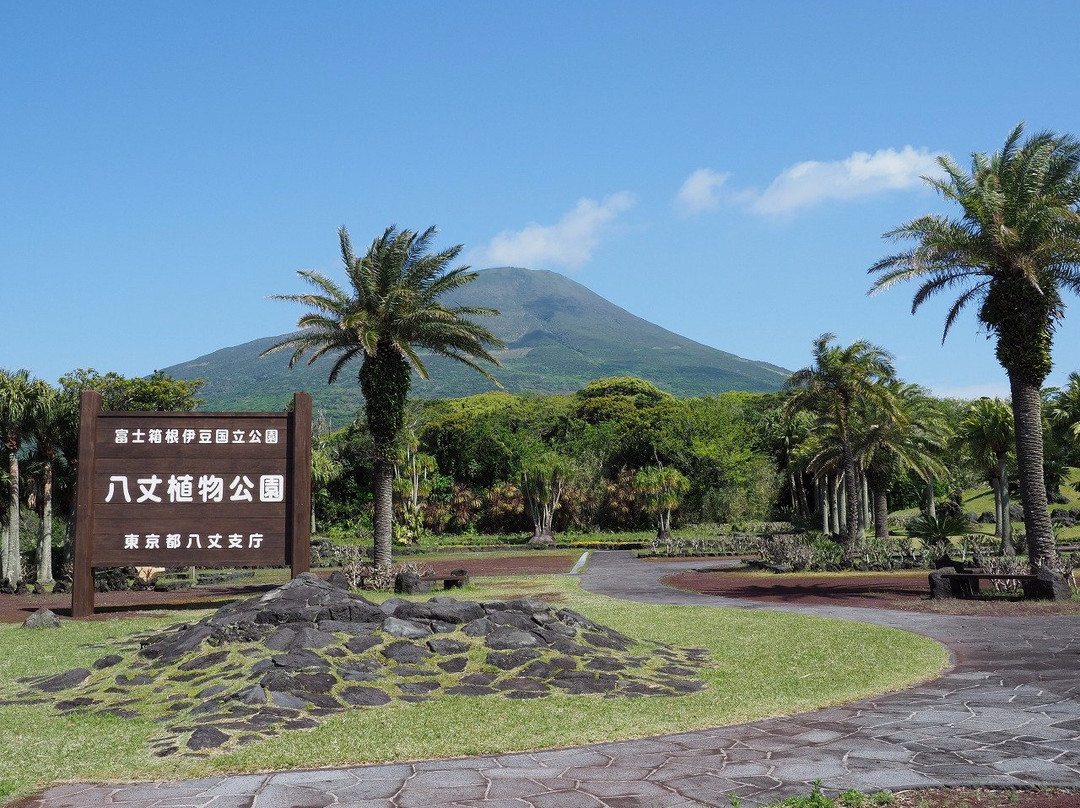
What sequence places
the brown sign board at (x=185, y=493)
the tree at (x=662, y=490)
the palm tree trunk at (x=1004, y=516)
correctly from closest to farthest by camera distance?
the brown sign board at (x=185, y=493) < the palm tree trunk at (x=1004, y=516) < the tree at (x=662, y=490)

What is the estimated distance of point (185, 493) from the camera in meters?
16.8

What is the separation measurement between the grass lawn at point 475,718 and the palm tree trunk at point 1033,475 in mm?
8419

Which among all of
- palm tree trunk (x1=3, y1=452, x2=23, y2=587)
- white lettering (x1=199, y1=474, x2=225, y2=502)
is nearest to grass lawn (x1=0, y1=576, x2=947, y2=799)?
white lettering (x1=199, y1=474, x2=225, y2=502)

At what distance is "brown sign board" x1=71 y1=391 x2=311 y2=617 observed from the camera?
16609 mm

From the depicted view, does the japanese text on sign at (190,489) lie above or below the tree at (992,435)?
below

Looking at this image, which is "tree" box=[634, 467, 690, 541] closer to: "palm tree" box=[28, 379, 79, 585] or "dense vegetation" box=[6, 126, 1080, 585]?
"dense vegetation" box=[6, 126, 1080, 585]

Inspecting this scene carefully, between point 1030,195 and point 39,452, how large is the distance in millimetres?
29112

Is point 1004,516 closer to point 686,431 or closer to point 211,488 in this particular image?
point 211,488

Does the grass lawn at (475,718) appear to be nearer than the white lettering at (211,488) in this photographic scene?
Yes

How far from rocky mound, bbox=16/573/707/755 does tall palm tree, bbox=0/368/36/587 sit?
63.5ft

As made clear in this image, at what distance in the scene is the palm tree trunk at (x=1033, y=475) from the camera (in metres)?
18.7

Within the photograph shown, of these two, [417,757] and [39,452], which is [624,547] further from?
[417,757]

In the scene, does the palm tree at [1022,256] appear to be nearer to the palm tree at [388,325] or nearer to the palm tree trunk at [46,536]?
the palm tree at [388,325]

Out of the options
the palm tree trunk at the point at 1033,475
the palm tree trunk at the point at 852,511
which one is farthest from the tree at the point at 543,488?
the palm tree trunk at the point at 1033,475
